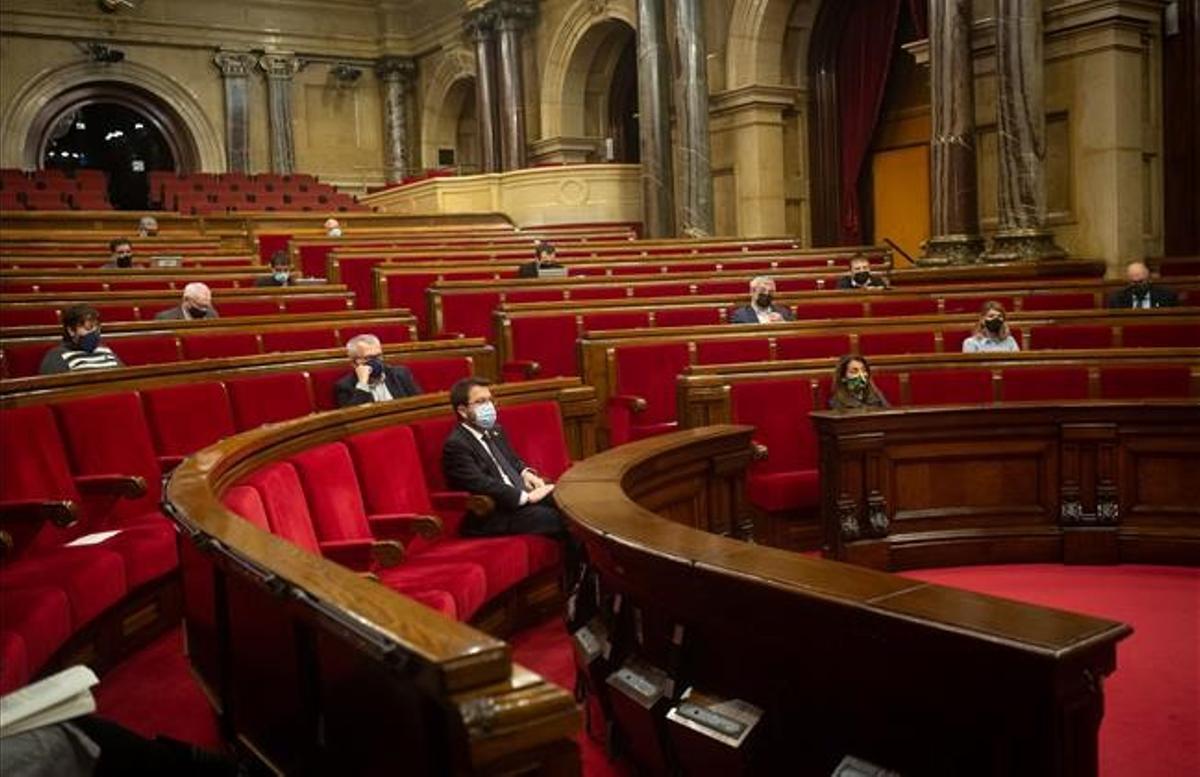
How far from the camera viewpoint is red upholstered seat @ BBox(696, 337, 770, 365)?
566cm

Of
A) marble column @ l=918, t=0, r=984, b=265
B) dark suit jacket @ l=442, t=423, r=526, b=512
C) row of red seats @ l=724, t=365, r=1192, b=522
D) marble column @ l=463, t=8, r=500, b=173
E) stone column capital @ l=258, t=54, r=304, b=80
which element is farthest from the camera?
stone column capital @ l=258, t=54, r=304, b=80

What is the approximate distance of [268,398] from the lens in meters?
4.53

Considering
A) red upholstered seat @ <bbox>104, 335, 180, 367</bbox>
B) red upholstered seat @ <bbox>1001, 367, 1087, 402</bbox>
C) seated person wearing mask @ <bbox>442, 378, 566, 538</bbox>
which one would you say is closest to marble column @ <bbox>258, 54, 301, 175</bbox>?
red upholstered seat @ <bbox>104, 335, 180, 367</bbox>

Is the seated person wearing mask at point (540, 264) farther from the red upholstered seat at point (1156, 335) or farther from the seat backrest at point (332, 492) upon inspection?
the seat backrest at point (332, 492)

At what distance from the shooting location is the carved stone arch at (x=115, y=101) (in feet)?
54.9

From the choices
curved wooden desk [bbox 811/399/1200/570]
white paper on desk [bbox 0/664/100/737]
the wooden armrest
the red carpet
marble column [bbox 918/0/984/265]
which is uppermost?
marble column [bbox 918/0/984/265]

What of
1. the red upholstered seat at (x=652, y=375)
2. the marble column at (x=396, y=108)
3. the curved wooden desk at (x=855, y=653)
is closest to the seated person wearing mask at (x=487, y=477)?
the curved wooden desk at (x=855, y=653)

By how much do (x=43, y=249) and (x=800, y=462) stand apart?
23.5ft

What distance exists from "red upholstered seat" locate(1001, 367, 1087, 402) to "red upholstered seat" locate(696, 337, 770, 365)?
3.82 ft

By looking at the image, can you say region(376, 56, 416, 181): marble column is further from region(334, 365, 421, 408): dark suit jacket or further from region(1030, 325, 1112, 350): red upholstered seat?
region(334, 365, 421, 408): dark suit jacket

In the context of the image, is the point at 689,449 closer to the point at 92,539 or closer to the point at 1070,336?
the point at 92,539

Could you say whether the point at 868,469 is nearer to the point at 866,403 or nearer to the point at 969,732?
the point at 866,403

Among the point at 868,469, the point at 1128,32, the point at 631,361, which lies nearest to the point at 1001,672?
the point at 868,469

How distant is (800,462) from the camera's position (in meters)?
4.87
